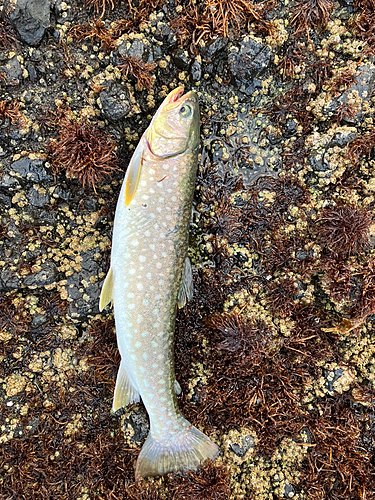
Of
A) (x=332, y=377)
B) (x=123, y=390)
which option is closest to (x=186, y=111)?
(x=123, y=390)

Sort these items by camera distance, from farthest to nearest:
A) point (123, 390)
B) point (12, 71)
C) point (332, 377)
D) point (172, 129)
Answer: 1. point (332, 377)
2. point (123, 390)
3. point (12, 71)
4. point (172, 129)

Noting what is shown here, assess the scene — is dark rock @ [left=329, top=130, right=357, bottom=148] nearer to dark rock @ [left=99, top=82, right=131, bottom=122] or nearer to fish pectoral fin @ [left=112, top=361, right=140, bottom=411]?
dark rock @ [left=99, top=82, right=131, bottom=122]

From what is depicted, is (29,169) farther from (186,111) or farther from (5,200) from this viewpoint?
(186,111)

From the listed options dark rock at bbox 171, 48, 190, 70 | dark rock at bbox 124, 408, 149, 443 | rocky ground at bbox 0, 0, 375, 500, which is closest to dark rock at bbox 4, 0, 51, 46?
rocky ground at bbox 0, 0, 375, 500

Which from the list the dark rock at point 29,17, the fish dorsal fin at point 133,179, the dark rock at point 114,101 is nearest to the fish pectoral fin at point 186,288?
the fish dorsal fin at point 133,179

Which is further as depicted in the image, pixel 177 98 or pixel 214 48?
pixel 214 48

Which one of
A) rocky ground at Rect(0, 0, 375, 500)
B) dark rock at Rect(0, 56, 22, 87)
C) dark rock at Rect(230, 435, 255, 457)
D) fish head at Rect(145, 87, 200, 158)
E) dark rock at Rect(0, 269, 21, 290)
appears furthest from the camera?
dark rock at Rect(230, 435, 255, 457)

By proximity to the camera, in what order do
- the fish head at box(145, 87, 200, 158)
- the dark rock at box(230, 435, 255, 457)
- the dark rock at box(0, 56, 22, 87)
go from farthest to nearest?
1. the dark rock at box(230, 435, 255, 457)
2. the dark rock at box(0, 56, 22, 87)
3. the fish head at box(145, 87, 200, 158)
